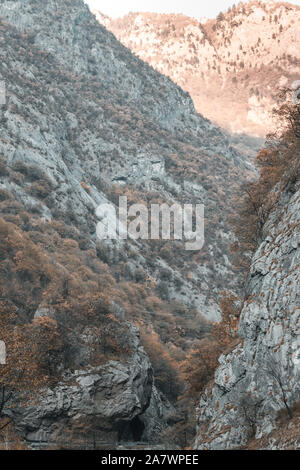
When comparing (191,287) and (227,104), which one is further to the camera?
(227,104)

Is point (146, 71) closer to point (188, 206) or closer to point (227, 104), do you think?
point (188, 206)

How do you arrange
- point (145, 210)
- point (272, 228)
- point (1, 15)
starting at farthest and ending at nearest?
1. point (1, 15)
2. point (145, 210)
3. point (272, 228)

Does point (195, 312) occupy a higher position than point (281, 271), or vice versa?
point (281, 271)

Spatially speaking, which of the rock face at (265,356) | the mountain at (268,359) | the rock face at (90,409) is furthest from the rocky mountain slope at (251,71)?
the rock face at (265,356)

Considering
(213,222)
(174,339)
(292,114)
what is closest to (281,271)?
(292,114)

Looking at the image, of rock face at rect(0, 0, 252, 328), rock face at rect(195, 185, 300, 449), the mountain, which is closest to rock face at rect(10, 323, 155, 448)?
the mountain

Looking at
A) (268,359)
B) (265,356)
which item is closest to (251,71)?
(265,356)
